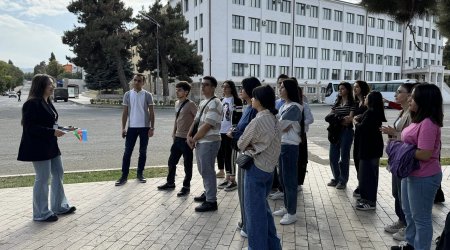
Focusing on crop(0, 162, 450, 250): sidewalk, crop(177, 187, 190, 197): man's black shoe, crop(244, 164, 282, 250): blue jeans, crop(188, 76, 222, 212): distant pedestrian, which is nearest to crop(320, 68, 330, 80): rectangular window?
crop(0, 162, 450, 250): sidewalk

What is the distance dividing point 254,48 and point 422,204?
49.5 m

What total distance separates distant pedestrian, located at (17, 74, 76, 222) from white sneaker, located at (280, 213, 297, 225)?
3.04m

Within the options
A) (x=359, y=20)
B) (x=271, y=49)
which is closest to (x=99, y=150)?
(x=271, y=49)

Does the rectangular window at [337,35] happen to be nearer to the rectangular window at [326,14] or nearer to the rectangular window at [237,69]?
the rectangular window at [326,14]

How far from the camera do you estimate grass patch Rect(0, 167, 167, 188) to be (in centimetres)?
733

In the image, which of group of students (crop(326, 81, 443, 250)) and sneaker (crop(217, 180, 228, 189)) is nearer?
group of students (crop(326, 81, 443, 250))

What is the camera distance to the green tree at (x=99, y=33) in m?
38.3

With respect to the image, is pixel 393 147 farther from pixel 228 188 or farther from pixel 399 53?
pixel 399 53

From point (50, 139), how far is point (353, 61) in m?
61.7

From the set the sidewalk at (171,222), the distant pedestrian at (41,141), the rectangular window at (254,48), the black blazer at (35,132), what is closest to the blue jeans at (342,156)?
the sidewalk at (171,222)

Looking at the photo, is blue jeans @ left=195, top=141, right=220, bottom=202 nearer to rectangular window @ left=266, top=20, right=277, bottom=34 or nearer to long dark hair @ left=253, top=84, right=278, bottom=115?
long dark hair @ left=253, top=84, right=278, bottom=115

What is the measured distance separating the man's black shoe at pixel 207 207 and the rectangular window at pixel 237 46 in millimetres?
45380

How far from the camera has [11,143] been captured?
1301 centimetres

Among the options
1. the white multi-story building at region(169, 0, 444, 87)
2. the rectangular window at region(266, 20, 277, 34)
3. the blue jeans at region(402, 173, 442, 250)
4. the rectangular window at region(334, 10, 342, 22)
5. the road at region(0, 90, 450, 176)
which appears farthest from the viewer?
the rectangular window at region(334, 10, 342, 22)
